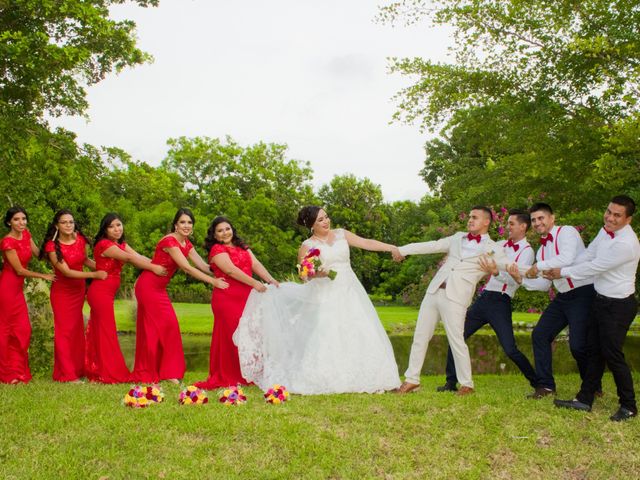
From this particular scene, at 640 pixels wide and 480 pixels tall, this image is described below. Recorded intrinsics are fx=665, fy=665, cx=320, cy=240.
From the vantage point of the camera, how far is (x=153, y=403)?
769 centimetres

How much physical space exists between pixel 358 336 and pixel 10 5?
8858 millimetres

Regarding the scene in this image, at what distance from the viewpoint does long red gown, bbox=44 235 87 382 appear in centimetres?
956

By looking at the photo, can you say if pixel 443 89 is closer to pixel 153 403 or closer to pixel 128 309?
pixel 153 403

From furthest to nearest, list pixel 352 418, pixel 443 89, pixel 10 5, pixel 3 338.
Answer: pixel 443 89 < pixel 10 5 < pixel 3 338 < pixel 352 418

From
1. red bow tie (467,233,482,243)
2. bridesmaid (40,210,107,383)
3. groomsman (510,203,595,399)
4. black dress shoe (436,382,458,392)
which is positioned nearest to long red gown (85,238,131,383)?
bridesmaid (40,210,107,383)

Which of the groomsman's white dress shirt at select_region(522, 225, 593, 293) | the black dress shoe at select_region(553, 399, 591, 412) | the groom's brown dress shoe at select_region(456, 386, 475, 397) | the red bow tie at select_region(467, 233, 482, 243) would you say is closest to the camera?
the black dress shoe at select_region(553, 399, 591, 412)

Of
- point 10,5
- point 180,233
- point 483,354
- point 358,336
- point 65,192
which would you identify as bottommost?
point 483,354

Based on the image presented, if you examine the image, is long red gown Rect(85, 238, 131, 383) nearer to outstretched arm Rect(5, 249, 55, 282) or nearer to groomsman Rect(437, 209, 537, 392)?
outstretched arm Rect(5, 249, 55, 282)

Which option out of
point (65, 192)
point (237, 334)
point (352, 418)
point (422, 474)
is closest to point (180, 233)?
point (237, 334)

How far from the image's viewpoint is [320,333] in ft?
28.0

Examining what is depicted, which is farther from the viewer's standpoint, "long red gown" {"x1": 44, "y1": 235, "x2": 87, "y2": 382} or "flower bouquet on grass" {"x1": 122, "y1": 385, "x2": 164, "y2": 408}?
"long red gown" {"x1": 44, "y1": 235, "x2": 87, "y2": 382}

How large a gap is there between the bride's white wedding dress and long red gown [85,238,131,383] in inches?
77.3

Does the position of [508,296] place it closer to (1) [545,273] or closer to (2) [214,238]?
(1) [545,273]

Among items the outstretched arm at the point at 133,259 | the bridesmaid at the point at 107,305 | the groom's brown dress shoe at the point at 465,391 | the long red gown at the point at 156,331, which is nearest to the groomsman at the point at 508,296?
the groom's brown dress shoe at the point at 465,391
